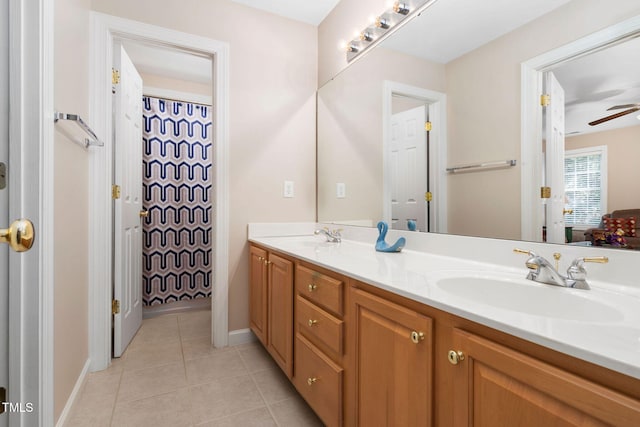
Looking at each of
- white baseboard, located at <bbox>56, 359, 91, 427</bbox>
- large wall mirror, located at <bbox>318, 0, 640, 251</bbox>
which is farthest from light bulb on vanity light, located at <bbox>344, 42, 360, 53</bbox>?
white baseboard, located at <bbox>56, 359, 91, 427</bbox>

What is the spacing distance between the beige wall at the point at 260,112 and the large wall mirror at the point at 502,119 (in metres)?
0.63

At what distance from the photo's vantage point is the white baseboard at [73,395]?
1325 mm

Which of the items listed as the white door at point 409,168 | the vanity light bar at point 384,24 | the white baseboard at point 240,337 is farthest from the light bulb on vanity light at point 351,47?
the white baseboard at point 240,337

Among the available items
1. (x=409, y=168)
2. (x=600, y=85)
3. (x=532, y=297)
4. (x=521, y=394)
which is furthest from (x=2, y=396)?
(x=600, y=85)

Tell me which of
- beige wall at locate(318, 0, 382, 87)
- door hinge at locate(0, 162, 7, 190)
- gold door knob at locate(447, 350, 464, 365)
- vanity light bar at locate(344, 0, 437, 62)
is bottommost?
gold door knob at locate(447, 350, 464, 365)

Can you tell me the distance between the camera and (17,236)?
2.36 ft

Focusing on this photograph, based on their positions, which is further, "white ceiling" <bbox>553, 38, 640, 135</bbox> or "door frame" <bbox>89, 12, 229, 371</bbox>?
"door frame" <bbox>89, 12, 229, 371</bbox>

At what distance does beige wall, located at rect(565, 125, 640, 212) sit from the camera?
2.78 feet

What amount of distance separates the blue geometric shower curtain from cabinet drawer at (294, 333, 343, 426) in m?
2.10

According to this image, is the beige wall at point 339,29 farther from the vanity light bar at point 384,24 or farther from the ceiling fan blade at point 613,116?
the ceiling fan blade at point 613,116

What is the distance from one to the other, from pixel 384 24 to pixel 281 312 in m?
1.72

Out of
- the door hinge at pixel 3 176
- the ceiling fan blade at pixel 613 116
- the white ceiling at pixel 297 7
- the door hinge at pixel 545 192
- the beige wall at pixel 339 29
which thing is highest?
the white ceiling at pixel 297 7

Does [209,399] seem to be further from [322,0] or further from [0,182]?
[322,0]

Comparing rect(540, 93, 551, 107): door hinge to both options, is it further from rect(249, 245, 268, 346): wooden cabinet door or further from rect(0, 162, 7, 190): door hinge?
rect(0, 162, 7, 190): door hinge
